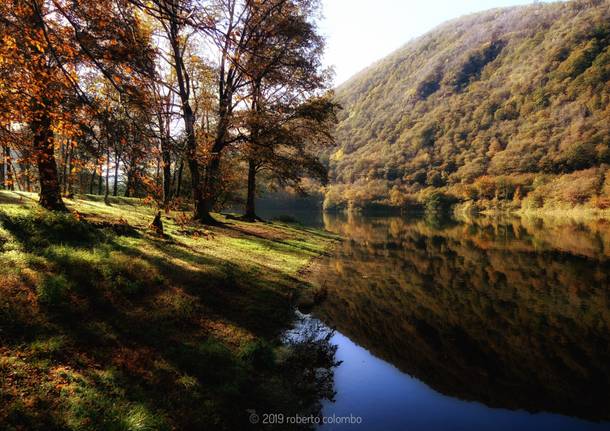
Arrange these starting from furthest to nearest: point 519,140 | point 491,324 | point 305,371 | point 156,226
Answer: point 519,140, point 156,226, point 491,324, point 305,371

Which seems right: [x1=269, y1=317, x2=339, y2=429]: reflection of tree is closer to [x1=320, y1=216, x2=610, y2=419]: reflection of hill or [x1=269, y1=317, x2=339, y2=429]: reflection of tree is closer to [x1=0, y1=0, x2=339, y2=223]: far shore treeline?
[x1=320, y1=216, x2=610, y2=419]: reflection of hill

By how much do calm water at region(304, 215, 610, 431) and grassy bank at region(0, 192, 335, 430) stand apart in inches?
51.4

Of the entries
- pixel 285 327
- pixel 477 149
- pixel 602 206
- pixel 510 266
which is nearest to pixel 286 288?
pixel 285 327

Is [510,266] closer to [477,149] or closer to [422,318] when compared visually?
[422,318]

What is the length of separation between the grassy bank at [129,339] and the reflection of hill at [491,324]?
2464 mm

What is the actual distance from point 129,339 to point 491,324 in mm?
9846

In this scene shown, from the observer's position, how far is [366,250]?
2634 cm

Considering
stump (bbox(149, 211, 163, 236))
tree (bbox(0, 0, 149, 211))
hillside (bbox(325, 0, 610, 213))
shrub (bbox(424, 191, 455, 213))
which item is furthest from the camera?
shrub (bbox(424, 191, 455, 213))

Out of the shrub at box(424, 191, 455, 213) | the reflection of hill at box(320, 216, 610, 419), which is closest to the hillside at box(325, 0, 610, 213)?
the shrub at box(424, 191, 455, 213)

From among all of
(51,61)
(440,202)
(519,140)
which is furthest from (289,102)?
(519,140)

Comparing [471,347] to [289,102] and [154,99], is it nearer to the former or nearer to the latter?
[154,99]

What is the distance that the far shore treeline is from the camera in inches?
236

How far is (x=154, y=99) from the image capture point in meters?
7.23

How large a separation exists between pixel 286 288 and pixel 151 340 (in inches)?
241
